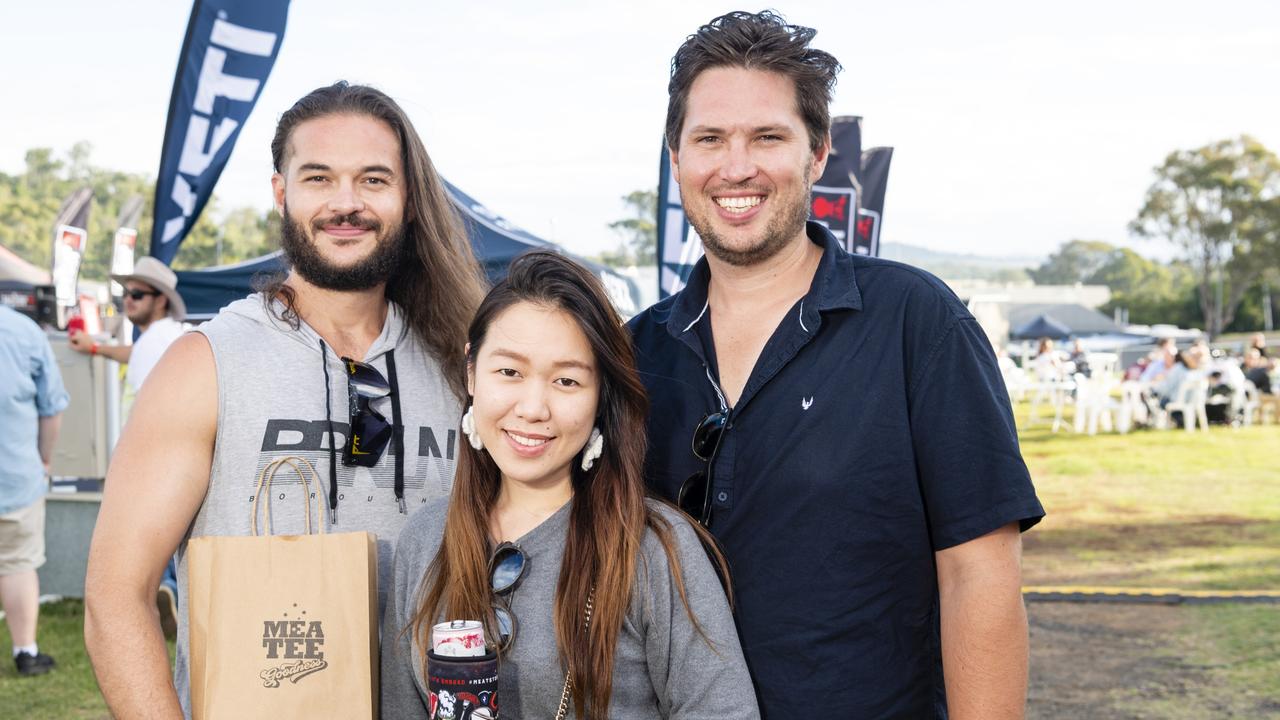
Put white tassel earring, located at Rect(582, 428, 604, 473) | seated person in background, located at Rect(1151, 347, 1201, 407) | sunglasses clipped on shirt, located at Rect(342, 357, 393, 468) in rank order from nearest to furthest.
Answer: white tassel earring, located at Rect(582, 428, 604, 473)
sunglasses clipped on shirt, located at Rect(342, 357, 393, 468)
seated person in background, located at Rect(1151, 347, 1201, 407)

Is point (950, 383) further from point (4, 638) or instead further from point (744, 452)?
point (4, 638)

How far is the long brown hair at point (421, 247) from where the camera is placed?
106 inches

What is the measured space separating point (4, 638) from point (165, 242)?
2.89 m

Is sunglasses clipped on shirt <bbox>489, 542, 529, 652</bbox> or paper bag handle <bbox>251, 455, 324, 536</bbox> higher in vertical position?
paper bag handle <bbox>251, 455, 324, 536</bbox>

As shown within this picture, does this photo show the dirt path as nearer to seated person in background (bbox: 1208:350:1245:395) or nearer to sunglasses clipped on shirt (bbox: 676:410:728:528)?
sunglasses clipped on shirt (bbox: 676:410:728:528)

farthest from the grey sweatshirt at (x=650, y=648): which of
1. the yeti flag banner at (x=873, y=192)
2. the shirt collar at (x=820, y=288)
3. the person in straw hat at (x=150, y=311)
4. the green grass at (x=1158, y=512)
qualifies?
the yeti flag banner at (x=873, y=192)

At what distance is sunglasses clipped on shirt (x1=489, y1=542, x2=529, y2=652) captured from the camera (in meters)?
2.12

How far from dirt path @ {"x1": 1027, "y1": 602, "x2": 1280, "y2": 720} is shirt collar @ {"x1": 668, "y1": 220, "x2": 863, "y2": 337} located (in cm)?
403

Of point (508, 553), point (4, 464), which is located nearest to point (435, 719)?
point (508, 553)

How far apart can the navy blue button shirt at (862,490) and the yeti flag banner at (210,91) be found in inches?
221

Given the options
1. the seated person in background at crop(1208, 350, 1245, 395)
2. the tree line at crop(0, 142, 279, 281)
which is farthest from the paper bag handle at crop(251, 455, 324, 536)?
the tree line at crop(0, 142, 279, 281)

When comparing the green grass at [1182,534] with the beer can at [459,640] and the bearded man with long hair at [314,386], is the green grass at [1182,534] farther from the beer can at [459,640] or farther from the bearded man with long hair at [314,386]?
the beer can at [459,640]

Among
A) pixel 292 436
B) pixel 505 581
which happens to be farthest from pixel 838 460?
pixel 292 436

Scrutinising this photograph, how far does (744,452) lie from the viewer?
2.26 m
